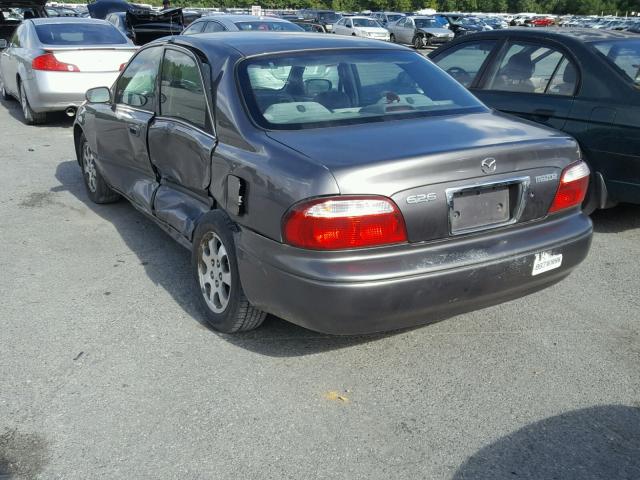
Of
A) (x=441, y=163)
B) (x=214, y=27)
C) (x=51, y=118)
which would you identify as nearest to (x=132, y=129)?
(x=441, y=163)

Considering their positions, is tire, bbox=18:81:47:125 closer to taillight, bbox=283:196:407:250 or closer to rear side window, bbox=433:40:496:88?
rear side window, bbox=433:40:496:88

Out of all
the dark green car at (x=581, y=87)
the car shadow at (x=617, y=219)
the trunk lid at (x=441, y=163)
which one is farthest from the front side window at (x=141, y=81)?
the car shadow at (x=617, y=219)

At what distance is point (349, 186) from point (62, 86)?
8.04m

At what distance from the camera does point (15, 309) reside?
167 inches

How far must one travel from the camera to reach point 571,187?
3.68 metres

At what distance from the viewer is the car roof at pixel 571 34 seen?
19.0 ft

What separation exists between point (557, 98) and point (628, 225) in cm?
127

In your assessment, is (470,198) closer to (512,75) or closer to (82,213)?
(512,75)

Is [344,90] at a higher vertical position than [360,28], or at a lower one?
higher

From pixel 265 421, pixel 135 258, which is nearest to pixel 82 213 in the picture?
pixel 135 258

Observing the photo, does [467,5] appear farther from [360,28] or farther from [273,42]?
[273,42]

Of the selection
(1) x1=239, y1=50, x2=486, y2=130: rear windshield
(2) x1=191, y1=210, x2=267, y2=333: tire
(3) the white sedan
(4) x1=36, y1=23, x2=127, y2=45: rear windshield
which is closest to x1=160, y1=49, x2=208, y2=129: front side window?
(1) x1=239, y1=50, x2=486, y2=130: rear windshield

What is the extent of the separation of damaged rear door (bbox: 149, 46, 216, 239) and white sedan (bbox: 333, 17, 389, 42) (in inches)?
1212

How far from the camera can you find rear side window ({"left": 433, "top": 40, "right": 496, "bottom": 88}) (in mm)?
6410
